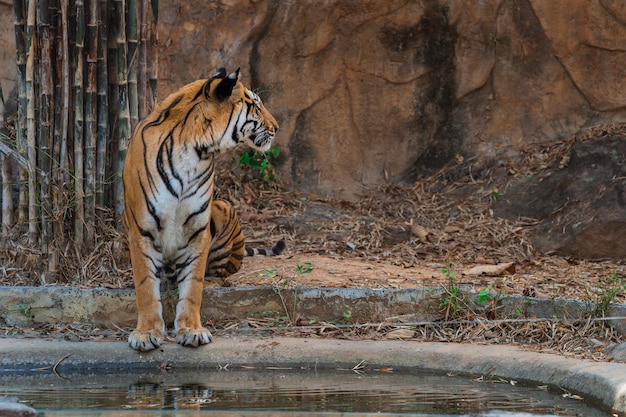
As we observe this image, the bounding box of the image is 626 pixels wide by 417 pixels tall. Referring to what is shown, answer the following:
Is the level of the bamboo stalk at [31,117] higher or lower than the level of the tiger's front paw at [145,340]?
higher

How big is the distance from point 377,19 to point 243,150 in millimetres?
1786

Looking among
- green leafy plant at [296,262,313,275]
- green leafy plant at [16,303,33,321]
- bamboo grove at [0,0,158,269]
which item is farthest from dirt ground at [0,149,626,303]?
green leafy plant at [16,303,33,321]

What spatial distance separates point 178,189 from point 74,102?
4.25ft

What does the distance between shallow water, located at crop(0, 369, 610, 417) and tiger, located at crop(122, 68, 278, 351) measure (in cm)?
62

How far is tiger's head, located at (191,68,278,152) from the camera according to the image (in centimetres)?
617

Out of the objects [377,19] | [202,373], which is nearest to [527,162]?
[377,19]

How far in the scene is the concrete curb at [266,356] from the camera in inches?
214

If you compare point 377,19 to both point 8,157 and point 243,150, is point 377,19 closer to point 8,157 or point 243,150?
point 243,150

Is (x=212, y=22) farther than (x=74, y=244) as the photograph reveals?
Yes

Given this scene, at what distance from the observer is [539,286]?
688cm

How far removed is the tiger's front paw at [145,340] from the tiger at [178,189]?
6 centimetres

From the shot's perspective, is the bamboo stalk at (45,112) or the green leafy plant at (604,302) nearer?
the green leafy plant at (604,302)

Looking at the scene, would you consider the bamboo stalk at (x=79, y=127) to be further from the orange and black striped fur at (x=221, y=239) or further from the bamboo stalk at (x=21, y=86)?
the orange and black striped fur at (x=221, y=239)

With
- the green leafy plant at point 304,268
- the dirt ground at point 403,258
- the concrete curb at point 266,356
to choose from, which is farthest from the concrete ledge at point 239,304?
the concrete curb at point 266,356
